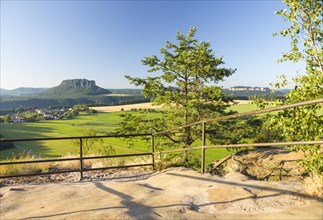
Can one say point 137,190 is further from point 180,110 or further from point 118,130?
point 118,130

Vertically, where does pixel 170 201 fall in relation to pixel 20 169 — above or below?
above

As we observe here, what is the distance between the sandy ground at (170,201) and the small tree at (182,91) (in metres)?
9.95

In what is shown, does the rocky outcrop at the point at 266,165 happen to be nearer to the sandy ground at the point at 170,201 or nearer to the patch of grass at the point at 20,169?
the sandy ground at the point at 170,201

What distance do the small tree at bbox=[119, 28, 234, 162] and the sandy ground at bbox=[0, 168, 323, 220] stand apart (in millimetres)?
9951

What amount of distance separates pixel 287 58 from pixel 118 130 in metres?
11.4

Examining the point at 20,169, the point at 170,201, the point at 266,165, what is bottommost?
the point at 20,169

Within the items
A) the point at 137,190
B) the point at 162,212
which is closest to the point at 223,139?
the point at 137,190

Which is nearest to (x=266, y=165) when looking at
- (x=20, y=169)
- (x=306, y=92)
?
(x=306, y=92)

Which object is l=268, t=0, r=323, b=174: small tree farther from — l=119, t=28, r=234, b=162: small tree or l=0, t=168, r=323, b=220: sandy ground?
l=119, t=28, r=234, b=162: small tree

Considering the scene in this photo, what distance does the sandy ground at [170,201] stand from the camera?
3.08 m

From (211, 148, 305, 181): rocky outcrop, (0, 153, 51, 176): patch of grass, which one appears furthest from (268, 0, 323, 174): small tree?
(0, 153, 51, 176): patch of grass

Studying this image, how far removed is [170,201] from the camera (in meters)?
3.69

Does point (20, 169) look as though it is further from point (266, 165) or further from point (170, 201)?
point (266, 165)

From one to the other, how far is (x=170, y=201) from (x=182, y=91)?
1366 centimetres
